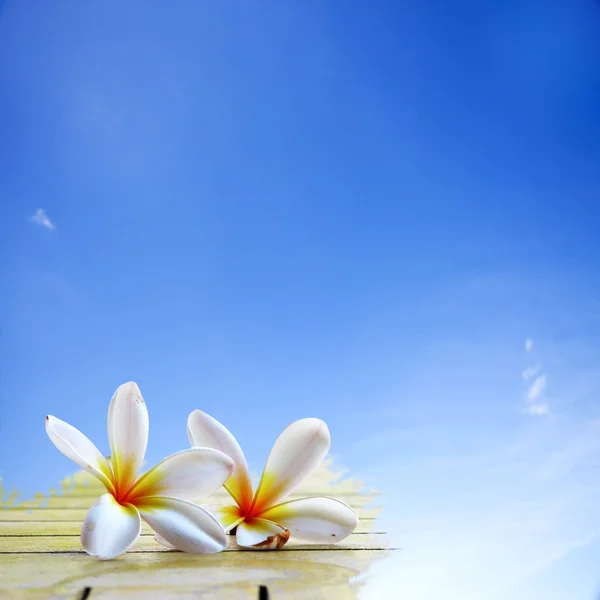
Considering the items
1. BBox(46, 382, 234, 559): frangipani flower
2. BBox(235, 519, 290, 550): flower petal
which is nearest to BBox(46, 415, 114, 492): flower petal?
BBox(46, 382, 234, 559): frangipani flower

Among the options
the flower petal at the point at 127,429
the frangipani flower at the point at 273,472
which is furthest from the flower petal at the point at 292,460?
the flower petal at the point at 127,429

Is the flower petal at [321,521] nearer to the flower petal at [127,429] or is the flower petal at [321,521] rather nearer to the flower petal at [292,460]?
the flower petal at [292,460]

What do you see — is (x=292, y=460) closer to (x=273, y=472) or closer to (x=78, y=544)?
(x=273, y=472)

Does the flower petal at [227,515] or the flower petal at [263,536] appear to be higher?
the flower petal at [227,515]

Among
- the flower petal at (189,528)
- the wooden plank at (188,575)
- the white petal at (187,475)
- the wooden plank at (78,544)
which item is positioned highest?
the white petal at (187,475)

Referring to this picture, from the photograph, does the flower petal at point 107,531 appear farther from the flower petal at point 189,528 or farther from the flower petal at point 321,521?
the flower petal at point 321,521

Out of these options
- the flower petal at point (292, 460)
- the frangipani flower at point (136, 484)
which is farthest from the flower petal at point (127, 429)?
the flower petal at point (292, 460)

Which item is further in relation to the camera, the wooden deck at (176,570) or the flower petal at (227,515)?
the flower petal at (227,515)

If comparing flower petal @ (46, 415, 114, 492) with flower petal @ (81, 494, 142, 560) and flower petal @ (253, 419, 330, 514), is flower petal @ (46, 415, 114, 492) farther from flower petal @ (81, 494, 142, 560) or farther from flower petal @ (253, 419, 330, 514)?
flower petal @ (253, 419, 330, 514)

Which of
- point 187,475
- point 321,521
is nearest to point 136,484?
point 187,475
